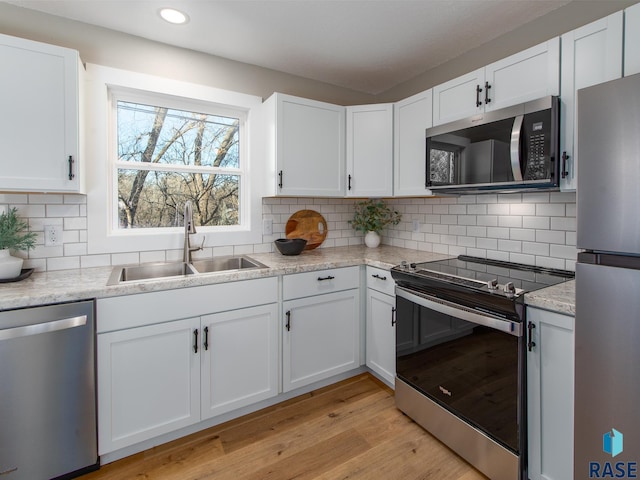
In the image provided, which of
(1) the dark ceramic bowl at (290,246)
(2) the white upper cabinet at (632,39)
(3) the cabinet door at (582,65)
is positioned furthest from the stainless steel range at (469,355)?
(2) the white upper cabinet at (632,39)

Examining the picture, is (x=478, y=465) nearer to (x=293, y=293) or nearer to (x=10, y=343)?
(x=293, y=293)

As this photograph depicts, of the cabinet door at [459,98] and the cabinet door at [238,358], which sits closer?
the cabinet door at [238,358]

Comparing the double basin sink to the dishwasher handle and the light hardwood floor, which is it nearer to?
the dishwasher handle

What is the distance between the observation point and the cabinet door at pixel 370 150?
103 inches

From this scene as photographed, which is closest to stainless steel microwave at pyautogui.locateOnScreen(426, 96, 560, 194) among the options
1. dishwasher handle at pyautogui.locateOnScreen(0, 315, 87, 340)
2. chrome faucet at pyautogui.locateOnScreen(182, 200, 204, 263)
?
chrome faucet at pyautogui.locateOnScreen(182, 200, 204, 263)

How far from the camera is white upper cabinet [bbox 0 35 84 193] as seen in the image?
1.64 m

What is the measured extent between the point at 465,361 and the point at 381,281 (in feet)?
2.57

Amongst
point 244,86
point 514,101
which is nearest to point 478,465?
point 514,101

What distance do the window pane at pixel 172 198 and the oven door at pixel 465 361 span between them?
1.50 m

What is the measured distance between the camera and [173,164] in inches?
94.5

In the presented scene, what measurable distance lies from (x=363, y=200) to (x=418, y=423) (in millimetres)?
1936

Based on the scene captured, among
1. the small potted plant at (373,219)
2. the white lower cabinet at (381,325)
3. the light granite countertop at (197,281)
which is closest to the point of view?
the light granite countertop at (197,281)

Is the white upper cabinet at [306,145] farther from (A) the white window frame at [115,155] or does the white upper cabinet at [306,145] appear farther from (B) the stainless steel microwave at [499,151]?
(B) the stainless steel microwave at [499,151]

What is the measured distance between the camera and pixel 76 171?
179 centimetres
